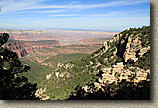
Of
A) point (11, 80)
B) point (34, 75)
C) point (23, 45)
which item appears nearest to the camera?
point (11, 80)

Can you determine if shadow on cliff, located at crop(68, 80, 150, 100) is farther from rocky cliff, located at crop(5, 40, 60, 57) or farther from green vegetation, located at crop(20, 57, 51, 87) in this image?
rocky cliff, located at crop(5, 40, 60, 57)

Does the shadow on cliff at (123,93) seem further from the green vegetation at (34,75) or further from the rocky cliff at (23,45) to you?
the rocky cliff at (23,45)

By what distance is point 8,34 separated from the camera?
5.00m

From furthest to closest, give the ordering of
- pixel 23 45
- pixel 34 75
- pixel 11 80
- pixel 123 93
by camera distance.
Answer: pixel 23 45 → pixel 34 75 → pixel 11 80 → pixel 123 93

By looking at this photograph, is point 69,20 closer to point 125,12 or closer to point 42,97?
→ point 125,12

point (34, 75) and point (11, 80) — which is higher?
point (11, 80)

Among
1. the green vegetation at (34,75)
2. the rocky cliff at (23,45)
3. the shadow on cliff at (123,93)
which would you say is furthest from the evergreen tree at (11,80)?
the shadow on cliff at (123,93)

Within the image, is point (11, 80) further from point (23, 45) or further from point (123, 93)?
point (23, 45)

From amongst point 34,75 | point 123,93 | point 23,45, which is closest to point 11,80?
point 123,93

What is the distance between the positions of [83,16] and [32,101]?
317cm

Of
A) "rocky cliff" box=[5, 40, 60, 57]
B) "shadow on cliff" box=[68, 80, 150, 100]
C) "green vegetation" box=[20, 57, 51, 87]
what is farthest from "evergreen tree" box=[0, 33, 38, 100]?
"shadow on cliff" box=[68, 80, 150, 100]

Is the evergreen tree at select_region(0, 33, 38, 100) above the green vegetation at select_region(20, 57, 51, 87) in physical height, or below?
above

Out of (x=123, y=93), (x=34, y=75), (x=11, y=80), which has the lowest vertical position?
(x=34, y=75)

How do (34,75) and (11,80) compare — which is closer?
(11,80)
